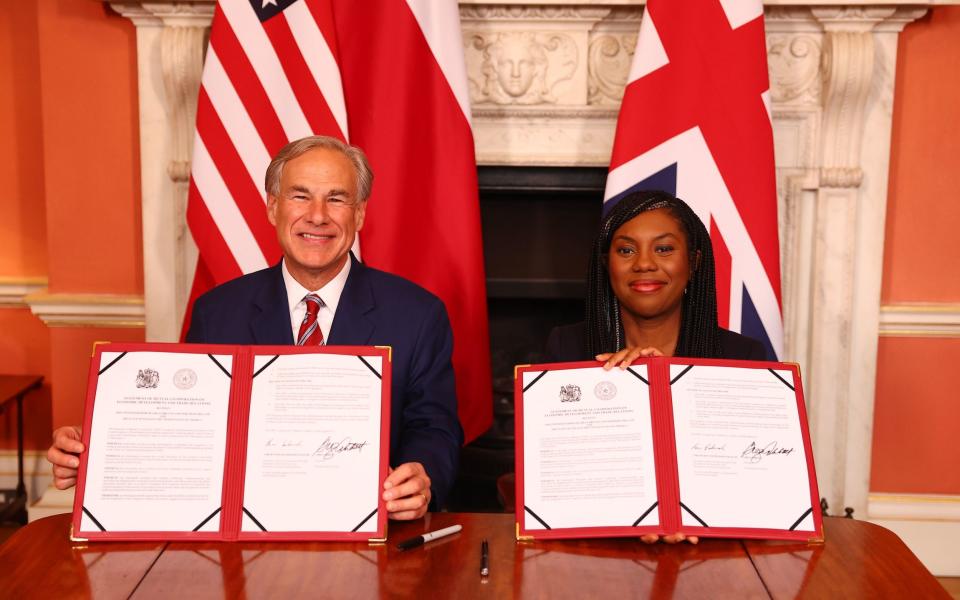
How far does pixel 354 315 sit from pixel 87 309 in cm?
160

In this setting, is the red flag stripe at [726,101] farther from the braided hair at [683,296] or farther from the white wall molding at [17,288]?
the white wall molding at [17,288]

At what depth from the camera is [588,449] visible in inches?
55.9

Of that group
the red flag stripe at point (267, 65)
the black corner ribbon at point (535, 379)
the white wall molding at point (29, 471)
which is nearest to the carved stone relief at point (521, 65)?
the red flag stripe at point (267, 65)

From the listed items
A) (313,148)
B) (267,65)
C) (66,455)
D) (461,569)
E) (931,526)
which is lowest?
(931,526)

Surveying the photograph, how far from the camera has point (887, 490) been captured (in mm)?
3090

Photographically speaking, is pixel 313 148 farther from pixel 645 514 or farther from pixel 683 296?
pixel 645 514

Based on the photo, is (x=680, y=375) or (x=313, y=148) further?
(x=313, y=148)

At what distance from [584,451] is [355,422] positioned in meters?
0.37

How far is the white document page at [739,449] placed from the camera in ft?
4.58

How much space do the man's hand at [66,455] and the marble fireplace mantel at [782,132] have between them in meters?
1.61

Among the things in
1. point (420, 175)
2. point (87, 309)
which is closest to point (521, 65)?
point (420, 175)

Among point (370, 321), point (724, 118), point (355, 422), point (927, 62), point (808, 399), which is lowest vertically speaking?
point (808, 399)

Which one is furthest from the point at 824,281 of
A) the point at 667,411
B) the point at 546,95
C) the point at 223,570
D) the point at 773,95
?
the point at 223,570

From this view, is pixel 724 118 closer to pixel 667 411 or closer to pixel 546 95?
pixel 546 95
